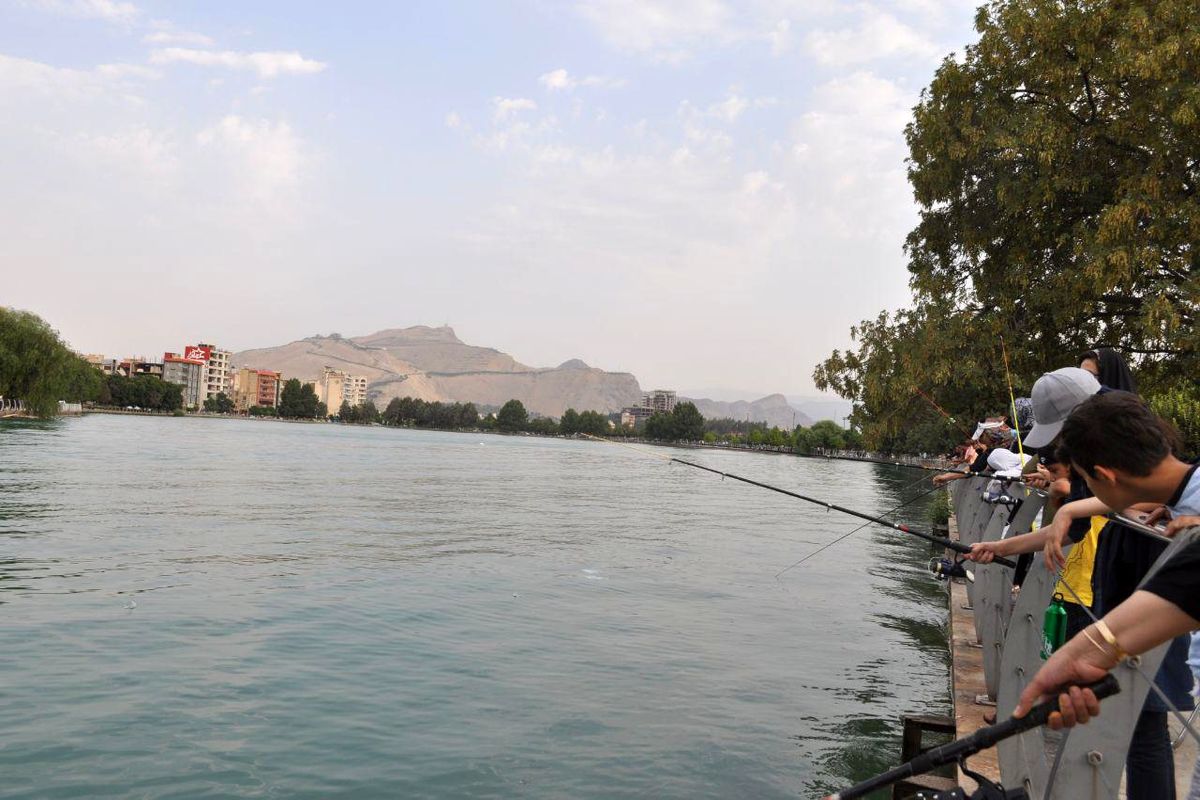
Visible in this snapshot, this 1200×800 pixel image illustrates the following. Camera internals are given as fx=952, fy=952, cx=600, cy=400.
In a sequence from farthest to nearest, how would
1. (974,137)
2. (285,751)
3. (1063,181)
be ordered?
(974,137), (1063,181), (285,751)

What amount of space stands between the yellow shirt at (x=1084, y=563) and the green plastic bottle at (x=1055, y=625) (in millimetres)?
251

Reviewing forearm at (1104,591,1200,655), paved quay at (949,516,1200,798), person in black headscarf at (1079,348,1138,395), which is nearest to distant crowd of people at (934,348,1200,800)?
forearm at (1104,591,1200,655)

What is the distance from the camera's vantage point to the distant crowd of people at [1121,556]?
89.7 inches

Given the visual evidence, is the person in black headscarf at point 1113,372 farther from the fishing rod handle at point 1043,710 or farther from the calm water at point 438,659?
the calm water at point 438,659

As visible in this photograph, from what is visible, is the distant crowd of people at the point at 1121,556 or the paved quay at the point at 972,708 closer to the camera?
the distant crowd of people at the point at 1121,556

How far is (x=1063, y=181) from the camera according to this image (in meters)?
16.2

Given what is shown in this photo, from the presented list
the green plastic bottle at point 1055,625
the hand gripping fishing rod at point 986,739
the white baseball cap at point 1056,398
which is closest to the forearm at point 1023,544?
the green plastic bottle at point 1055,625

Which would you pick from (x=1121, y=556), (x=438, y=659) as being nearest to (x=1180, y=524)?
(x=1121, y=556)

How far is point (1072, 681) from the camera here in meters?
2.38

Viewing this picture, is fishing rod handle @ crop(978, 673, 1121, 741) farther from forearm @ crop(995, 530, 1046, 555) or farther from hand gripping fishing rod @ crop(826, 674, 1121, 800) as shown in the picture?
forearm @ crop(995, 530, 1046, 555)

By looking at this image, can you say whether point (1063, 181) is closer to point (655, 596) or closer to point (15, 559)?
point (655, 596)

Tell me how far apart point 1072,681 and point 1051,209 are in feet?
56.4

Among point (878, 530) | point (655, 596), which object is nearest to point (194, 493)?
point (655, 596)

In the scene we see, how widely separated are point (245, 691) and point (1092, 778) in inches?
311
